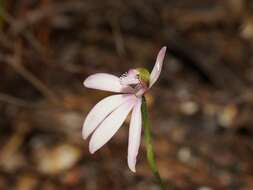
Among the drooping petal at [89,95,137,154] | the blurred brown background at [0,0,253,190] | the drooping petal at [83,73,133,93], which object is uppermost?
the drooping petal at [83,73,133,93]

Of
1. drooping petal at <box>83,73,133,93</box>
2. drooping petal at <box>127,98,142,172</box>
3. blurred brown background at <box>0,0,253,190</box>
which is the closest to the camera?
drooping petal at <box>127,98,142,172</box>

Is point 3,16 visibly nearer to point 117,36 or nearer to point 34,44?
point 34,44

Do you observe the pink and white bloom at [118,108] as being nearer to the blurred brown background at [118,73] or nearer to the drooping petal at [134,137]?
the drooping petal at [134,137]

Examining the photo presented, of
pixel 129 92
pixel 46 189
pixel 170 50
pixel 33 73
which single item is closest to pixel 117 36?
pixel 170 50

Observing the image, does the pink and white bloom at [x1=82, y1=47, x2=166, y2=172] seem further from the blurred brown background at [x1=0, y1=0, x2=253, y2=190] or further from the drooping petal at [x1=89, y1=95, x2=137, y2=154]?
the blurred brown background at [x1=0, y1=0, x2=253, y2=190]

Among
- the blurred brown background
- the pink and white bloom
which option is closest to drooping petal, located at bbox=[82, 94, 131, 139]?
the pink and white bloom

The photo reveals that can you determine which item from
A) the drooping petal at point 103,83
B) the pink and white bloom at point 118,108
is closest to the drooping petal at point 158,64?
the pink and white bloom at point 118,108

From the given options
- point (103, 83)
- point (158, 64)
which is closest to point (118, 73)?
point (103, 83)
